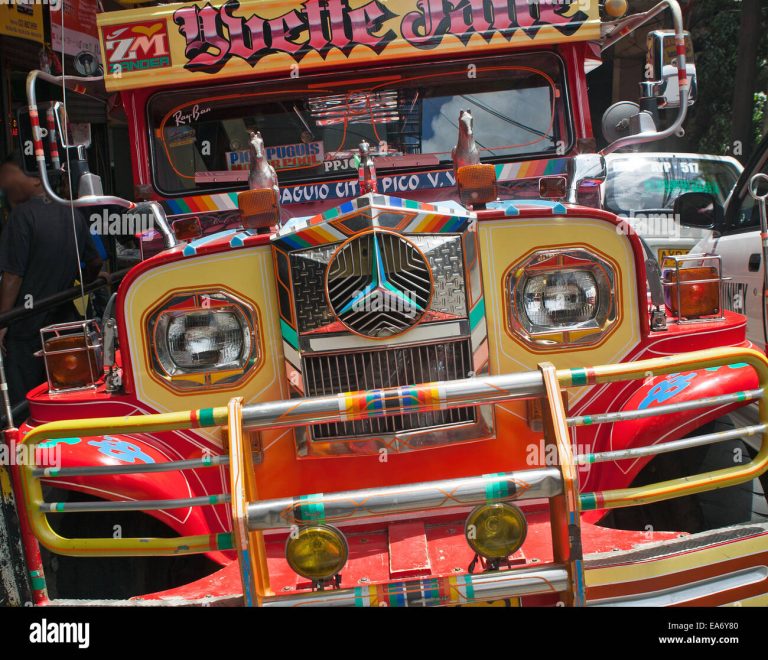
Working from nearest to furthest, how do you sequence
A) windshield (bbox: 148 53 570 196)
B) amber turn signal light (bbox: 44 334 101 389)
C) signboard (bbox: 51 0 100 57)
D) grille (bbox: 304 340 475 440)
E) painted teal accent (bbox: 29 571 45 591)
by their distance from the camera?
painted teal accent (bbox: 29 571 45 591) → grille (bbox: 304 340 475 440) → amber turn signal light (bbox: 44 334 101 389) → windshield (bbox: 148 53 570 196) → signboard (bbox: 51 0 100 57)

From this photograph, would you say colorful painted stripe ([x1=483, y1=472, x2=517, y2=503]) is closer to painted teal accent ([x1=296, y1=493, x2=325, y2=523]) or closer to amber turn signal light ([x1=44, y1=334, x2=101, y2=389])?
painted teal accent ([x1=296, y1=493, x2=325, y2=523])

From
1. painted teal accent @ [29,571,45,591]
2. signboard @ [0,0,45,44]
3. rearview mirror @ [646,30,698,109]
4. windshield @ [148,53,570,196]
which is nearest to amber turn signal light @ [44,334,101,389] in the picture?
painted teal accent @ [29,571,45,591]

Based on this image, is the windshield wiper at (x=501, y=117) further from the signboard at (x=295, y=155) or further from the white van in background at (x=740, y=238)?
the white van in background at (x=740, y=238)

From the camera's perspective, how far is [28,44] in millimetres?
9977

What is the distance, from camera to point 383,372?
123 inches

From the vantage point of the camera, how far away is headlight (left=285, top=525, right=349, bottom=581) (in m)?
2.58

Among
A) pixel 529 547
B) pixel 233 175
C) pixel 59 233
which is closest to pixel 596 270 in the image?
pixel 529 547

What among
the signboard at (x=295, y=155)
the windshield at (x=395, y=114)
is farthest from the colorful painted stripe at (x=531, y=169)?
the signboard at (x=295, y=155)

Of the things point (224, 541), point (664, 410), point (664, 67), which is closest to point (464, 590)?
point (224, 541)

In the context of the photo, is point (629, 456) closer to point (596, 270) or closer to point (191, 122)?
point (596, 270)

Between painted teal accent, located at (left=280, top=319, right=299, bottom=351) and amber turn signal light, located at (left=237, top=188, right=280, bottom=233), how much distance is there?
423 millimetres

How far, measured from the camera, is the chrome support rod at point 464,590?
2.50 metres
